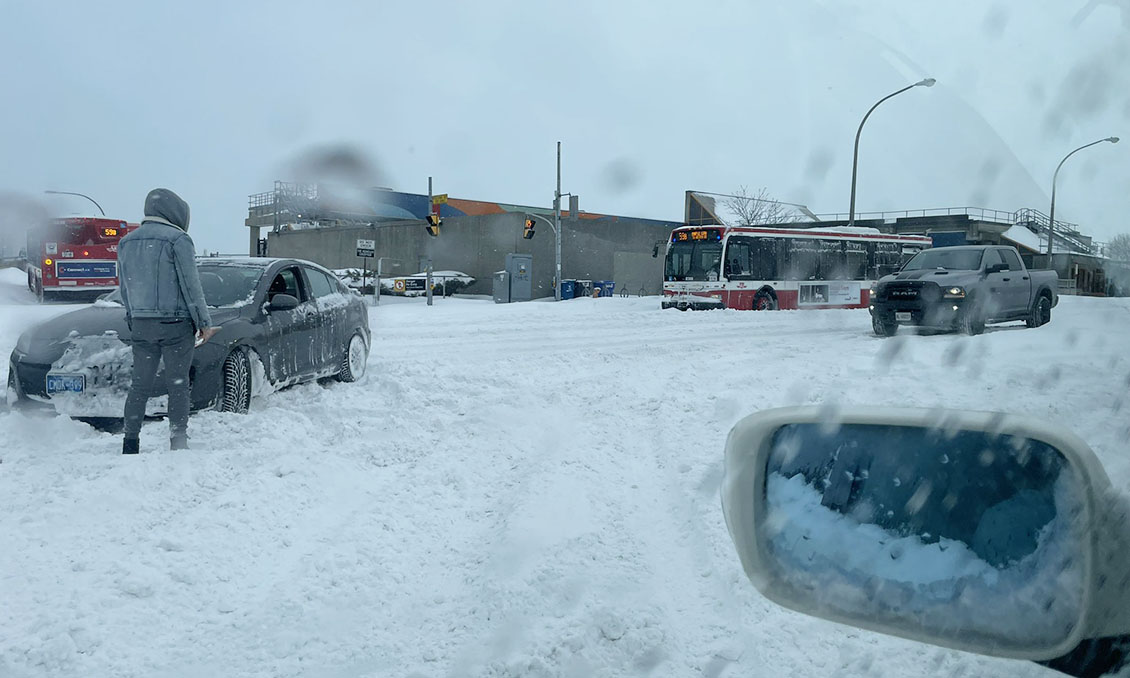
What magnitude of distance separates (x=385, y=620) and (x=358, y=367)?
5859mm

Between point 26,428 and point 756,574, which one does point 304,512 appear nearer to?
point 26,428

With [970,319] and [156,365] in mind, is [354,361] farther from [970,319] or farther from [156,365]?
[970,319]

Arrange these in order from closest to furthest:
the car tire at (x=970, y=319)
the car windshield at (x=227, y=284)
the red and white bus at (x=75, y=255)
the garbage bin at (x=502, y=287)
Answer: the car windshield at (x=227, y=284)
the car tire at (x=970, y=319)
the red and white bus at (x=75, y=255)
the garbage bin at (x=502, y=287)

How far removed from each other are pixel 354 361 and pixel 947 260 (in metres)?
10.5

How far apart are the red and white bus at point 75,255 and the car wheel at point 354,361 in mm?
21323

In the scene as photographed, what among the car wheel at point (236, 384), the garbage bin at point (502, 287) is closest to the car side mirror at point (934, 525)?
the car wheel at point (236, 384)

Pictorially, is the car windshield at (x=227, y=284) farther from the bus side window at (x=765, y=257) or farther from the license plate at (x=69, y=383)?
the bus side window at (x=765, y=257)

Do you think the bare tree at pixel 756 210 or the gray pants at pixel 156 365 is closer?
the gray pants at pixel 156 365

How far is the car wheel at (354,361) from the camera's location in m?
8.72

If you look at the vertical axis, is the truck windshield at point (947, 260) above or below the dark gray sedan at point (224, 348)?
above

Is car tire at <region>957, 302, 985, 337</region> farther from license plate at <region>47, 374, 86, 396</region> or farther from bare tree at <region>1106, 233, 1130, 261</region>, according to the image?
license plate at <region>47, 374, 86, 396</region>

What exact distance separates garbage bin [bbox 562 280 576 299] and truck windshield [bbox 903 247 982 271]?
71.6 feet

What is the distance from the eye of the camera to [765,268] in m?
23.0

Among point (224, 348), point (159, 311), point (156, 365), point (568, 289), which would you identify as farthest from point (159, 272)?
point (568, 289)
